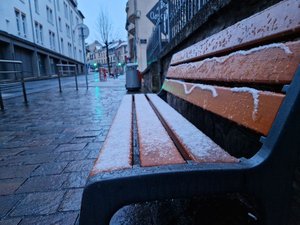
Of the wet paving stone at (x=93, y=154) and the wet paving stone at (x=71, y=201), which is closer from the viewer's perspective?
the wet paving stone at (x=71, y=201)

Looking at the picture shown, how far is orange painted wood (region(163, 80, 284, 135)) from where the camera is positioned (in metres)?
0.90

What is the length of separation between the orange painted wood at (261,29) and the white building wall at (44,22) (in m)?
17.9

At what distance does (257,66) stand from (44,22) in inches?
1118

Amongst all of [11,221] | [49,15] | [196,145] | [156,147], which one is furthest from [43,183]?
[49,15]

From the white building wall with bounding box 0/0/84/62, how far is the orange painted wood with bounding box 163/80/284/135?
18034 mm

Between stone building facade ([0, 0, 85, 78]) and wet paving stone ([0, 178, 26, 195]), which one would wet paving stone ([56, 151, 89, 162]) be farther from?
stone building facade ([0, 0, 85, 78])

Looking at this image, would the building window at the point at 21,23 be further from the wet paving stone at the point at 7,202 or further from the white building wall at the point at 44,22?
the wet paving stone at the point at 7,202

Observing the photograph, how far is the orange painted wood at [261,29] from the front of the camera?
0.90m

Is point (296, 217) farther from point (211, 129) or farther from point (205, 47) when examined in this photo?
point (205, 47)

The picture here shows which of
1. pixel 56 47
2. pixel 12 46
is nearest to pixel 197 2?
pixel 12 46

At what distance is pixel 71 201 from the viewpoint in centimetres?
164

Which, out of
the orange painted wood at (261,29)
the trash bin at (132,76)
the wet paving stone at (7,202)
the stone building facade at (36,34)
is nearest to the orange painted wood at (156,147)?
the orange painted wood at (261,29)

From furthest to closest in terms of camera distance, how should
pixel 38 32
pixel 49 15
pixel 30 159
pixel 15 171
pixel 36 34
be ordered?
pixel 49 15 < pixel 38 32 < pixel 36 34 < pixel 30 159 < pixel 15 171

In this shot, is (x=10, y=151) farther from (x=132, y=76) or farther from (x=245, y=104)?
(x=132, y=76)
